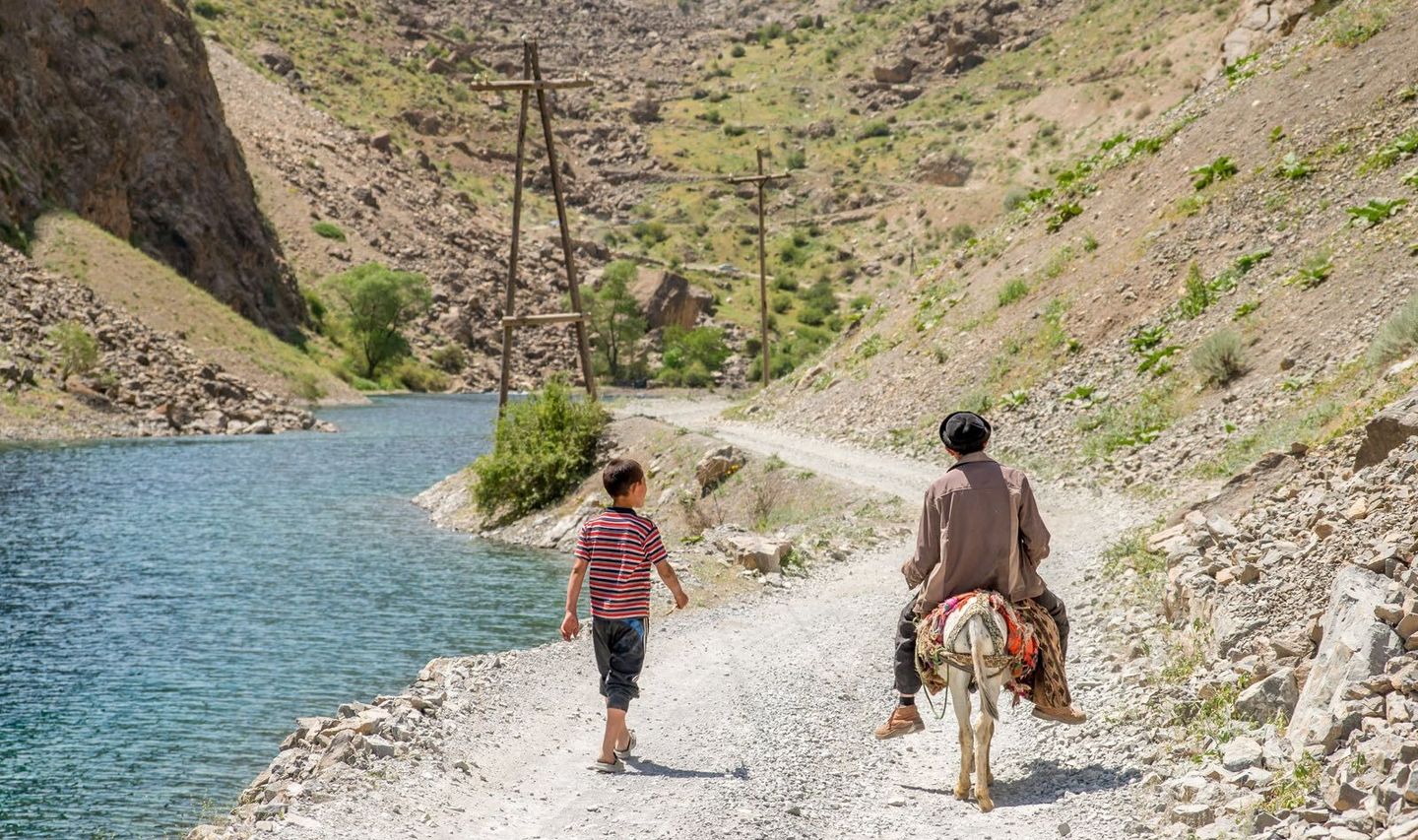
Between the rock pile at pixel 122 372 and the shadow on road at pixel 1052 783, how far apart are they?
4883 cm

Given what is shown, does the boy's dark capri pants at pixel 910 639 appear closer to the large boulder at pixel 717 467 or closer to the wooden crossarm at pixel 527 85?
the large boulder at pixel 717 467

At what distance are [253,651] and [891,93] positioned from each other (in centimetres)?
12415

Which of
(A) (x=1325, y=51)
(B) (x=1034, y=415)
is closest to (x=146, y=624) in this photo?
(B) (x=1034, y=415)

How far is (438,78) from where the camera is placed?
5610 inches

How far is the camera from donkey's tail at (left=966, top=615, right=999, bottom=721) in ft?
24.6

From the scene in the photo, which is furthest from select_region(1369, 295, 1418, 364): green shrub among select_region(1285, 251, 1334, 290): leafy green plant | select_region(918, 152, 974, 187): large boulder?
select_region(918, 152, 974, 187): large boulder

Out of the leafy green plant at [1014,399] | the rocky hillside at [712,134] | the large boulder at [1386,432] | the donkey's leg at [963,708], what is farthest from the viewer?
the rocky hillside at [712,134]

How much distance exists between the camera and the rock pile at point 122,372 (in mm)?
52656

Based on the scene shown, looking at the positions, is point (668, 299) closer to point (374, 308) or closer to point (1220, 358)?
point (374, 308)

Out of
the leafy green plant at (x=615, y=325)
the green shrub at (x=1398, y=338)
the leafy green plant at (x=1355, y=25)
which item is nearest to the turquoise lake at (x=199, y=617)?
the green shrub at (x=1398, y=338)

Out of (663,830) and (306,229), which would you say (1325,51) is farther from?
(306,229)

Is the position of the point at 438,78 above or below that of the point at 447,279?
above

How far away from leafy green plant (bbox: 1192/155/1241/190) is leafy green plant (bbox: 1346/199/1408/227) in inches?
201

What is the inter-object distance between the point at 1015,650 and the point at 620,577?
8.53 feet
